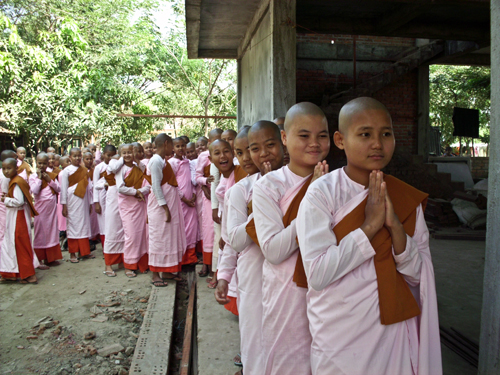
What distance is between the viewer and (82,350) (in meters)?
4.03

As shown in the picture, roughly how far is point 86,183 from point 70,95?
471 cm

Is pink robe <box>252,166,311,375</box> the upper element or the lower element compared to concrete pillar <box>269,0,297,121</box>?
lower

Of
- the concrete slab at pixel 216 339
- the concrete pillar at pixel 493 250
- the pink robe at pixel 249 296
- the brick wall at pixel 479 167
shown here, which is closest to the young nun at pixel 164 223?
the concrete slab at pixel 216 339

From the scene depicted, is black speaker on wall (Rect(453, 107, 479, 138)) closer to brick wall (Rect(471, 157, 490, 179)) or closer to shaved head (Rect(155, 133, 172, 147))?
brick wall (Rect(471, 157, 490, 179))

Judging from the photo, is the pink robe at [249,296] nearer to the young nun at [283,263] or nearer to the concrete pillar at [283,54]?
the young nun at [283,263]

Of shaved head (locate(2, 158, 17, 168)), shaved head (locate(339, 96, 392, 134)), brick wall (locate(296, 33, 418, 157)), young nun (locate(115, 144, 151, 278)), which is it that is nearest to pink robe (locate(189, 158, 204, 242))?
young nun (locate(115, 144, 151, 278))

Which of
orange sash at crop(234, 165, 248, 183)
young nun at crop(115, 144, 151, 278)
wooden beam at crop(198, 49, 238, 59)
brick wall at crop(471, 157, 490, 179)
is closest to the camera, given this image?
orange sash at crop(234, 165, 248, 183)

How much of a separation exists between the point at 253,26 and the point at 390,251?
18.2 feet

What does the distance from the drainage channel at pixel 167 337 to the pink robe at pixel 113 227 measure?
1.38 m

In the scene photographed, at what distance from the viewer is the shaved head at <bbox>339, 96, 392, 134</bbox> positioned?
173cm

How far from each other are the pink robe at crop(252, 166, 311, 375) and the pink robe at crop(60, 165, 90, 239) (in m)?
6.19

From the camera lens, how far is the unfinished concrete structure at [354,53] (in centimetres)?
474

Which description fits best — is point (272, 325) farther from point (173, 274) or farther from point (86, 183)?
point (86, 183)

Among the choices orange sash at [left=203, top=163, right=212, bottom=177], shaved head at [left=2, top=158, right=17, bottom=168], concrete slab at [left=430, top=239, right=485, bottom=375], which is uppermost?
shaved head at [left=2, top=158, right=17, bottom=168]
